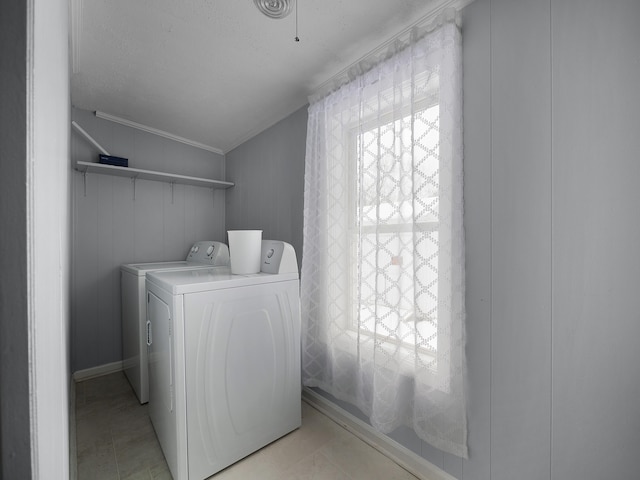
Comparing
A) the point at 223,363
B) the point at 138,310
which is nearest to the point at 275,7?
the point at 223,363

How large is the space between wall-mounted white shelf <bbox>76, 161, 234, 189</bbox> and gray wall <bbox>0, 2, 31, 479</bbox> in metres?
2.82

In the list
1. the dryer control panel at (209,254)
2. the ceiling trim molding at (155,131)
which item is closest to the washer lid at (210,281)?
A: the dryer control panel at (209,254)

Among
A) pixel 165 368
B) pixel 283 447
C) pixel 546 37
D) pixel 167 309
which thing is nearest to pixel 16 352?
pixel 167 309

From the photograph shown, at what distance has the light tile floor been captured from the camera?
1.58 meters

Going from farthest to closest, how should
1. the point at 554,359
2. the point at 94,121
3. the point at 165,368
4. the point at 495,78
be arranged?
1. the point at 94,121
2. the point at 165,368
3. the point at 495,78
4. the point at 554,359

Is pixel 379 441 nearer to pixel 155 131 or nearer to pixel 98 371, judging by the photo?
pixel 98 371

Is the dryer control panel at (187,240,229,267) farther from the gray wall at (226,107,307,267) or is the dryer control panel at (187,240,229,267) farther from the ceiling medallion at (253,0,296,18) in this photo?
the ceiling medallion at (253,0,296,18)

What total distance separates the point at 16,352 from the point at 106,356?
3.35m

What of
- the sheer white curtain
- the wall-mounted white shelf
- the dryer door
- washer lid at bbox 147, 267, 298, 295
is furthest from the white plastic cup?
the wall-mounted white shelf

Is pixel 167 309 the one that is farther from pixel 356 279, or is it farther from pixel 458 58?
pixel 458 58

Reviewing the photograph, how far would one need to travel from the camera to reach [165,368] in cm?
158

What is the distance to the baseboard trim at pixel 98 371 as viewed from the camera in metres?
2.65

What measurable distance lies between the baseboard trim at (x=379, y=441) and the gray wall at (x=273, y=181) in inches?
44.8

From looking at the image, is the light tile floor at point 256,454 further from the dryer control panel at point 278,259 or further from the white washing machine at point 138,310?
the dryer control panel at point 278,259
